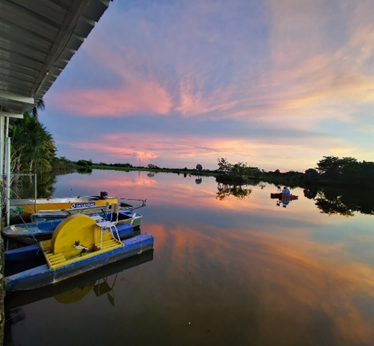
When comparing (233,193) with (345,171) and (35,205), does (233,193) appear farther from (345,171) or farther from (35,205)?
(345,171)

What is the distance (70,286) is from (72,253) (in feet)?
2.89

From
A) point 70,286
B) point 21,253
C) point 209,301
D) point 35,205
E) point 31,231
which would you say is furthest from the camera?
point 35,205

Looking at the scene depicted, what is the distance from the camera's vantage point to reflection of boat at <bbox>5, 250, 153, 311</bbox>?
473cm

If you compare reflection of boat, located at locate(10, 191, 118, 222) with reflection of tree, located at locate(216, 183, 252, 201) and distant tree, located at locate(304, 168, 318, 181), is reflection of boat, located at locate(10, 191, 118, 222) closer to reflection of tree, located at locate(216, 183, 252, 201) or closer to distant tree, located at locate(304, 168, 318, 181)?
reflection of tree, located at locate(216, 183, 252, 201)

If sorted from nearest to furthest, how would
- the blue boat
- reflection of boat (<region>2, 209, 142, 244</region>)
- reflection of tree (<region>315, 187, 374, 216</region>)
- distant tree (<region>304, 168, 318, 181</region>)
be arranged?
the blue boat, reflection of boat (<region>2, 209, 142, 244</region>), reflection of tree (<region>315, 187, 374, 216</region>), distant tree (<region>304, 168, 318, 181</region>)

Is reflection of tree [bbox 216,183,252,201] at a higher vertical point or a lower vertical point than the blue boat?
lower

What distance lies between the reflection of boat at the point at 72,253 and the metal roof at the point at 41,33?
3.89m

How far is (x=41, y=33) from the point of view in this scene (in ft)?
8.80

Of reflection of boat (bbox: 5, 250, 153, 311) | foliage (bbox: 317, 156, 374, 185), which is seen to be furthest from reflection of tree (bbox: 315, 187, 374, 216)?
foliage (bbox: 317, 156, 374, 185)

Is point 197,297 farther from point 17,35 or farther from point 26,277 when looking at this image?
point 17,35

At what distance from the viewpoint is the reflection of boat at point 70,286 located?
473 cm

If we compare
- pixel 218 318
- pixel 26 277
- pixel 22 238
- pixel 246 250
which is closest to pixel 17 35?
pixel 26 277

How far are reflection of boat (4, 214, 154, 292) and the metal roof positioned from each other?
12.8ft

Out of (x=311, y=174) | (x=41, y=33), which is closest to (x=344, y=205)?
(x=41, y=33)
